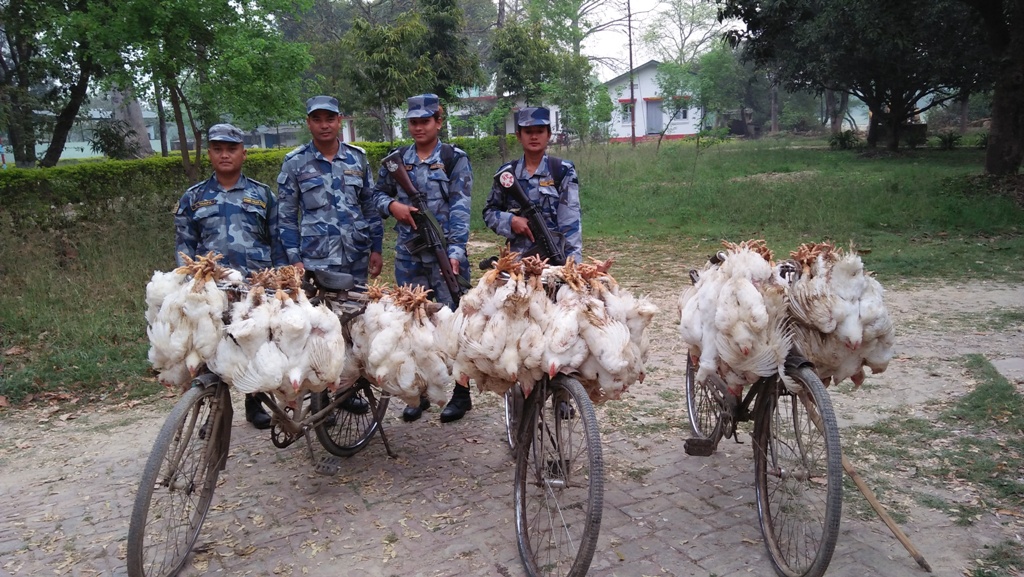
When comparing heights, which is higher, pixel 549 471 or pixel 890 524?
pixel 549 471

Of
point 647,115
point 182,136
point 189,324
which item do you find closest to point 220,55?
point 182,136

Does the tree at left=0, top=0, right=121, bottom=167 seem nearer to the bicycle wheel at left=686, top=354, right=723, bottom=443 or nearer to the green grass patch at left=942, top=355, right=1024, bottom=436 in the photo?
the bicycle wheel at left=686, top=354, right=723, bottom=443

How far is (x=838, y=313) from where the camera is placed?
10.5 ft

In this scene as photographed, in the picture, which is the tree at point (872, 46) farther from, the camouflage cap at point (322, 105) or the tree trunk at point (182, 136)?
the camouflage cap at point (322, 105)

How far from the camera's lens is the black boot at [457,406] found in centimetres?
506

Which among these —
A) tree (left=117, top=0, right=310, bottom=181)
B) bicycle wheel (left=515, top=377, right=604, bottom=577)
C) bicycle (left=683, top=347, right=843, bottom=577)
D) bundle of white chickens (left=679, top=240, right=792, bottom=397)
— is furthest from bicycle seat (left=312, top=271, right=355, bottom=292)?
tree (left=117, top=0, right=310, bottom=181)

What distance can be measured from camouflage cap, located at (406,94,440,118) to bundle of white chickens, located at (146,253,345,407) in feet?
5.52

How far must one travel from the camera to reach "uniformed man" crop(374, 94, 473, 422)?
15.4ft

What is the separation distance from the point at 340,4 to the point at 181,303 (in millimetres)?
35774

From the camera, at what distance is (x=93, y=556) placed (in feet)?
11.3

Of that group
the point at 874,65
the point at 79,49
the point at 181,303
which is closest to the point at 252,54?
the point at 79,49

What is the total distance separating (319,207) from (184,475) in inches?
76.1

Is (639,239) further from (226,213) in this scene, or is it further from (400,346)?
(400,346)

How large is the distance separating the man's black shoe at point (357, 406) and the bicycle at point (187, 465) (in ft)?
1.42
